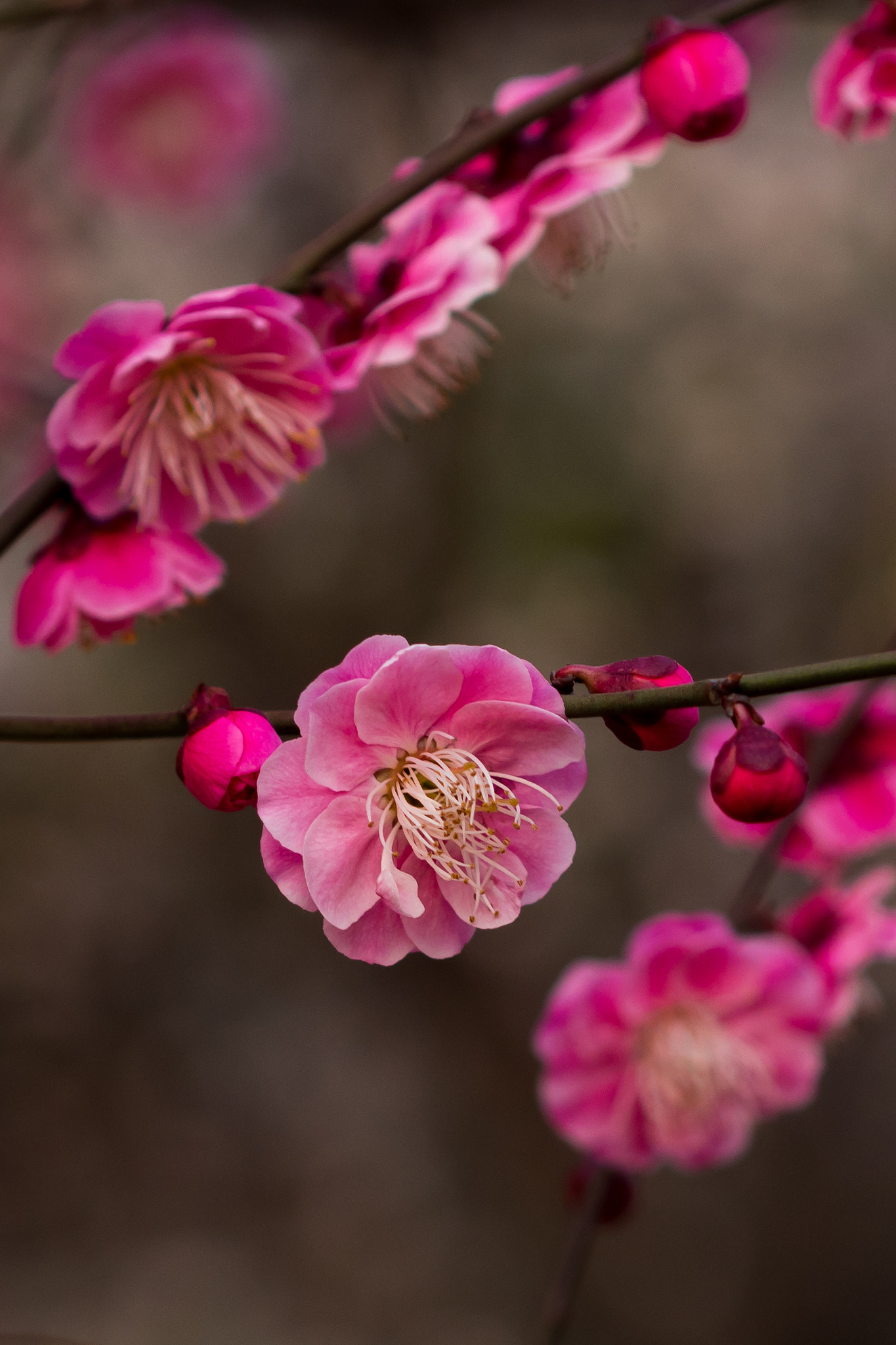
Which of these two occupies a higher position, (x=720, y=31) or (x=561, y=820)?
(x=720, y=31)

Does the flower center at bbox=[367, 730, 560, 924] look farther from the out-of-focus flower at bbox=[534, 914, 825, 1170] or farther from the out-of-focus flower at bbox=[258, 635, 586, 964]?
the out-of-focus flower at bbox=[534, 914, 825, 1170]

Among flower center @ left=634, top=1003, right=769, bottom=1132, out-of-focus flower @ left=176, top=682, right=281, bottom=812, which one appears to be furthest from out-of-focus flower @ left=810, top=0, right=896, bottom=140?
flower center @ left=634, top=1003, right=769, bottom=1132

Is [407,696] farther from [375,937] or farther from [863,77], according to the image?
[863,77]

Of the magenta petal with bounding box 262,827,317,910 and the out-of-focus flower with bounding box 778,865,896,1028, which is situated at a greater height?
the magenta petal with bounding box 262,827,317,910

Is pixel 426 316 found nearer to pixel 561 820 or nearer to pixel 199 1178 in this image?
pixel 561 820

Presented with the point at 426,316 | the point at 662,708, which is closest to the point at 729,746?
the point at 662,708

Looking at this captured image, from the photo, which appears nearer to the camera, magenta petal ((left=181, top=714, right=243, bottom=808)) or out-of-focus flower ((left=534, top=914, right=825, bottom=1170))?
magenta petal ((left=181, top=714, right=243, bottom=808))
